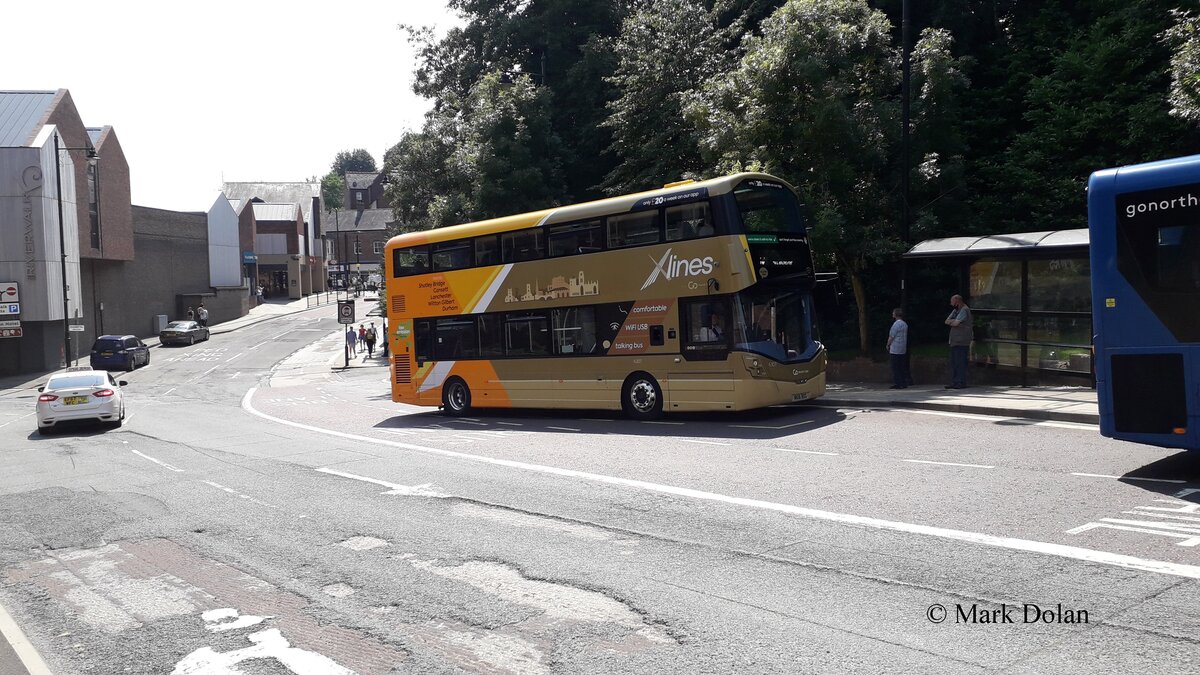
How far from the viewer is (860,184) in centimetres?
2283

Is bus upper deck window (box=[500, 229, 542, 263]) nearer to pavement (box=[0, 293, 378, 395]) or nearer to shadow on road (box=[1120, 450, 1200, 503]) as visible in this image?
shadow on road (box=[1120, 450, 1200, 503])

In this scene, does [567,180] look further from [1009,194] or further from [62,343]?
[62,343]

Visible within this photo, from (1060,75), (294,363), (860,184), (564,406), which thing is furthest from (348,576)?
(294,363)

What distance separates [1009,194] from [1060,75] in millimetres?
3983

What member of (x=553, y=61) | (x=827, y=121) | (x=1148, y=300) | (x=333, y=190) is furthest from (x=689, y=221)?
(x=333, y=190)

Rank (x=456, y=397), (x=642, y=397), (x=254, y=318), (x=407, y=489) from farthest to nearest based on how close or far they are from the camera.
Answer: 1. (x=254, y=318)
2. (x=456, y=397)
3. (x=642, y=397)
4. (x=407, y=489)

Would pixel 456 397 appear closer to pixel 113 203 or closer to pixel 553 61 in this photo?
pixel 553 61

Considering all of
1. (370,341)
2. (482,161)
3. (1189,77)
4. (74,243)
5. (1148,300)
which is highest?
(482,161)

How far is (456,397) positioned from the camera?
2102cm

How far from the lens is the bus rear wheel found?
68.1 feet

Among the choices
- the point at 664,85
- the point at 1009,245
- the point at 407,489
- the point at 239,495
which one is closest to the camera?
the point at 407,489

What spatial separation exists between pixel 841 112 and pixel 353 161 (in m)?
168

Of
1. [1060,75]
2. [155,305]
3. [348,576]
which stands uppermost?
[1060,75]

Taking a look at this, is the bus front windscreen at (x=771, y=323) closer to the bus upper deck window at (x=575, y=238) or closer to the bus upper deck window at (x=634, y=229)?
the bus upper deck window at (x=634, y=229)
